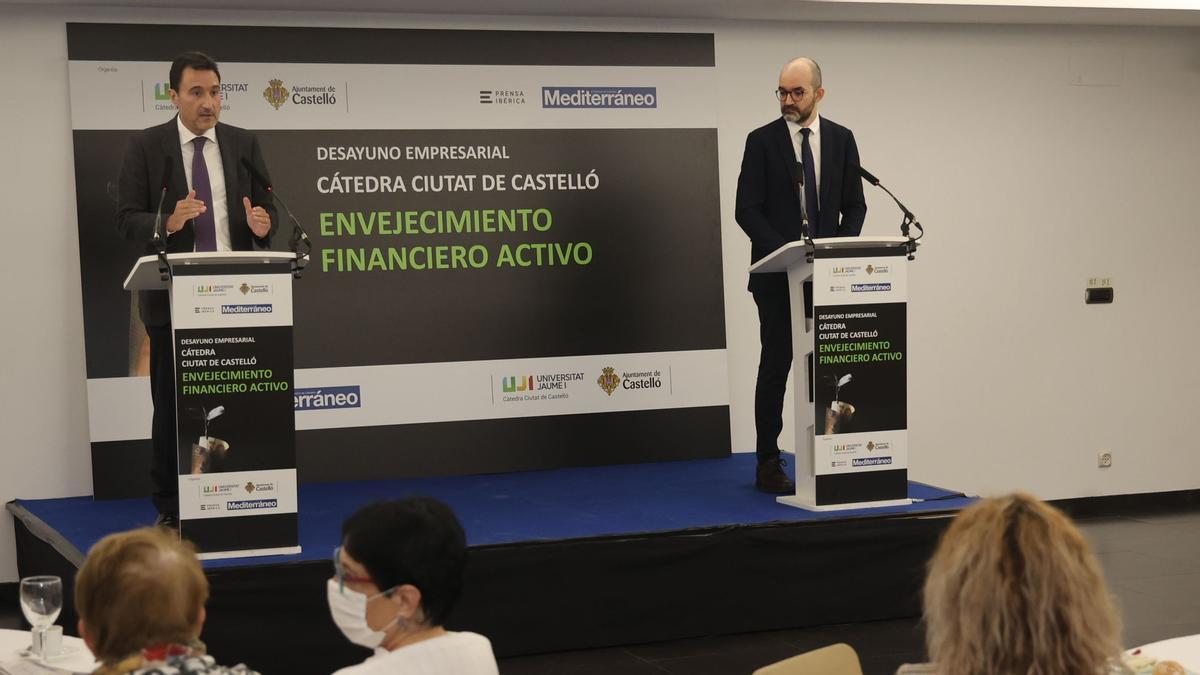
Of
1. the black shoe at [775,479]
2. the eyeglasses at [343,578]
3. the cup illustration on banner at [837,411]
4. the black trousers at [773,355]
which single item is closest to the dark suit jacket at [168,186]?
the black trousers at [773,355]

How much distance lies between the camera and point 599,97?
658cm

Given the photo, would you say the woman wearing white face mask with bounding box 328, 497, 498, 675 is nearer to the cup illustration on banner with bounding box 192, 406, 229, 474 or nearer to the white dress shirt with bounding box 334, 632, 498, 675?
the white dress shirt with bounding box 334, 632, 498, 675

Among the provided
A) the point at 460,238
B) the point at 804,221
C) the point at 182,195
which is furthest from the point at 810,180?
the point at 182,195

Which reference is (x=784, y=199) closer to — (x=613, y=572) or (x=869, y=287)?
(x=869, y=287)

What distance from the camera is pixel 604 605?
4602 mm

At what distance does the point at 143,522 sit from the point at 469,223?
2172mm

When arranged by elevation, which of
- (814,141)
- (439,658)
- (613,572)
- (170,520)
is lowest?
(613,572)

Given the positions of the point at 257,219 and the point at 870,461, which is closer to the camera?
the point at 257,219

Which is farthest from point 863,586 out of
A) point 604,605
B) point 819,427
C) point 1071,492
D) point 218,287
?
point 1071,492

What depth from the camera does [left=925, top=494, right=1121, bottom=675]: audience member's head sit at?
167cm

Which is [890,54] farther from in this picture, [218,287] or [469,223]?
[218,287]

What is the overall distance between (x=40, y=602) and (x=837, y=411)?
2957 mm

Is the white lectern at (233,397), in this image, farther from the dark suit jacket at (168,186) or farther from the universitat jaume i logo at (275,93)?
the universitat jaume i logo at (275,93)

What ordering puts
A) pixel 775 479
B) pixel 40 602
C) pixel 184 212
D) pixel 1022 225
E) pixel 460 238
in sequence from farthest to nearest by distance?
pixel 1022 225, pixel 460 238, pixel 775 479, pixel 184 212, pixel 40 602
